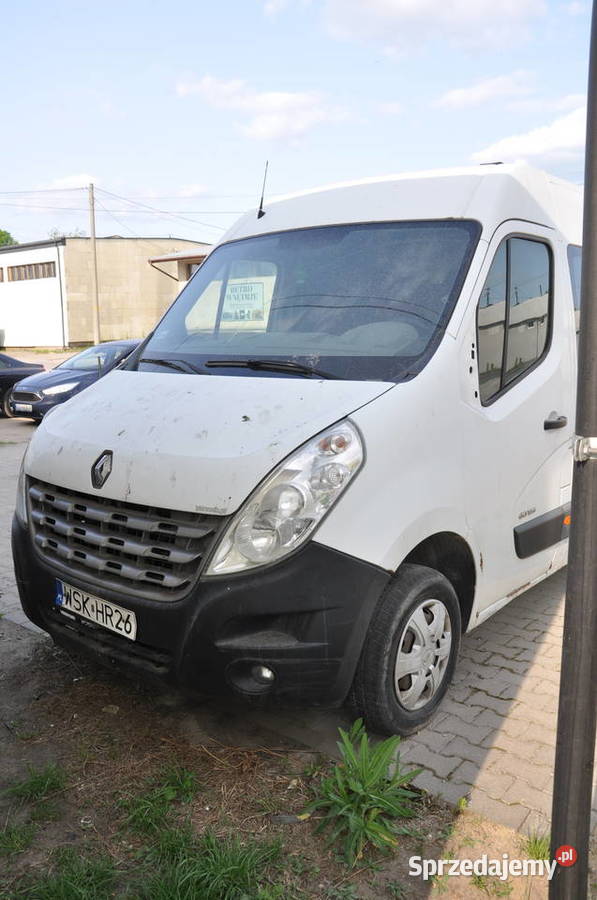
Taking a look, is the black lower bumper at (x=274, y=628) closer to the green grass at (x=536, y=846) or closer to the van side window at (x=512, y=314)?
the green grass at (x=536, y=846)

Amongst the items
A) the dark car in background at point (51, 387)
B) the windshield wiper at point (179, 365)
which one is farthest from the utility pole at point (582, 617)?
the dark car in background at point (51, 387)

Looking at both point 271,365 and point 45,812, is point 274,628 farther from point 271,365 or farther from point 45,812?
point 271,365

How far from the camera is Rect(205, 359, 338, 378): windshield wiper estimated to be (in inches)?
127

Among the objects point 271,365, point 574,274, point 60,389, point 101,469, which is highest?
point 574,274

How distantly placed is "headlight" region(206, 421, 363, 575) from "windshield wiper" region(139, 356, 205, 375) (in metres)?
0.97

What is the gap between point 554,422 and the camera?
12.8 ft

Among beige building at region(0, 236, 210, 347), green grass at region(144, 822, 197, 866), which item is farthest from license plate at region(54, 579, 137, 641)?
beige building at region(0, 236, 210, 347)

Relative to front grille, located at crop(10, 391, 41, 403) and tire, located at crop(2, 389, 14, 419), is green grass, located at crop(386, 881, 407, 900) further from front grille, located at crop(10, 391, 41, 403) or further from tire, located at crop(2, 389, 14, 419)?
tire, located at crop(2, 389, 14, 419)

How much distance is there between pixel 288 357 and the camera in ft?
11.1

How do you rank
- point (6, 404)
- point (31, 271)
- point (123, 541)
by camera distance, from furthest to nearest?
point (31, 271), point (6, 404), point (123, 541)

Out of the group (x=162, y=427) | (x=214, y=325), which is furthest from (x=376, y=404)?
(x=214, y=325)

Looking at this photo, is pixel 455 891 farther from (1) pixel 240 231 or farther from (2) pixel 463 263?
(1) pixel 240 231

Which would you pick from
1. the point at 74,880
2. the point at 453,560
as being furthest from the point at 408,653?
the point at 74,880

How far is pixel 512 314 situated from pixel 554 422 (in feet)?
2.02
